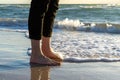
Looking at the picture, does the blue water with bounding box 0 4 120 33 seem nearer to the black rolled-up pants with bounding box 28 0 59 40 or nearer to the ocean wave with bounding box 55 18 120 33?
the ocean wave with bounding box 55 18 120 33

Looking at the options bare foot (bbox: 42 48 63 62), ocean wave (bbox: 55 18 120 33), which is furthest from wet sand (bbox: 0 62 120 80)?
ocean wave (bbox: 55 18 120 33)

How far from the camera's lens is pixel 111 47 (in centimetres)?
457

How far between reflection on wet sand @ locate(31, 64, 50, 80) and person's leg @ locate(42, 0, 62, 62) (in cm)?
27

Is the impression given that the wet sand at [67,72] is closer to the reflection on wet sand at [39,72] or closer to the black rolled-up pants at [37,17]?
the reflection on wet sand at [39,72]

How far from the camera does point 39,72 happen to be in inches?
119

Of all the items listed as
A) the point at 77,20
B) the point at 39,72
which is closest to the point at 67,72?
the point at 39,72

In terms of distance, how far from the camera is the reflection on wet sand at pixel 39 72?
2826 mm

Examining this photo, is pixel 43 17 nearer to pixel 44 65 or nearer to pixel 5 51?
pixel 44 65

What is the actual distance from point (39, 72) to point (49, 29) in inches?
21.1

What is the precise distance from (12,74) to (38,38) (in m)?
0.43

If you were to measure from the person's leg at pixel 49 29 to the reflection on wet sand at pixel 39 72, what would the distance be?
0.27 meters

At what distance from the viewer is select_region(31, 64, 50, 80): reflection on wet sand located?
2.83 meters

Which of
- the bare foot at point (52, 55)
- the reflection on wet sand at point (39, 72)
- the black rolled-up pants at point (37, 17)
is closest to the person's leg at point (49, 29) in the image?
the bare foot at point (52, 55)

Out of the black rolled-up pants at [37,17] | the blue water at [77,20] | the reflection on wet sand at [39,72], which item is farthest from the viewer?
the blue water at [77,20]
